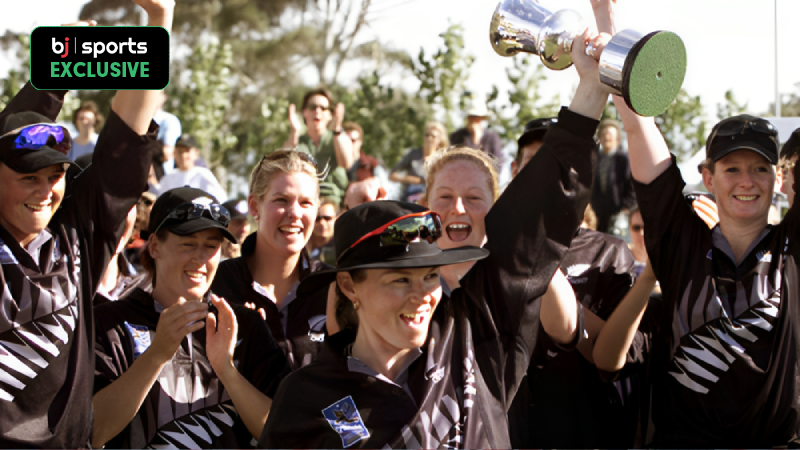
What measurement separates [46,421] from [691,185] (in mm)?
7849

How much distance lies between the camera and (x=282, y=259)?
4418mm

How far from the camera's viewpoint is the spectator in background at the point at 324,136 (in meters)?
8.93

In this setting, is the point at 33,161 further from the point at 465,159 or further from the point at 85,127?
the point at 85,127

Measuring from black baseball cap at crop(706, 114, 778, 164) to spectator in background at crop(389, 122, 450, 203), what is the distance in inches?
232

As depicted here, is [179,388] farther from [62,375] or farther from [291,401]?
[291,401]

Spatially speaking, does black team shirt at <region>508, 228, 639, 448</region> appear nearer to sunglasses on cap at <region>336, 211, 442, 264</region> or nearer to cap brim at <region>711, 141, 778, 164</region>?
cap brim at <region>711, 141, 778, 164</region>

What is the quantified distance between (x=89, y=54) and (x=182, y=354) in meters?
1.63

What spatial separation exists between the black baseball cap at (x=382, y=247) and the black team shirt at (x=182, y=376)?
0.91 metres

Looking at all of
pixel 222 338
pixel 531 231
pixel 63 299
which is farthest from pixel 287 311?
pixel 531 231

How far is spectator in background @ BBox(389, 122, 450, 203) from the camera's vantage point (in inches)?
396

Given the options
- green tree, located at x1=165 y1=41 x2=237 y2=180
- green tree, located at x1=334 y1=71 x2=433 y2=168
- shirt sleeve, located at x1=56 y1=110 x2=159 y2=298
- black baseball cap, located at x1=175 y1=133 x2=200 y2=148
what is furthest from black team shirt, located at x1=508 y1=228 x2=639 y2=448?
green tree, located at x1=165 y1=41 x2=237 y2=180

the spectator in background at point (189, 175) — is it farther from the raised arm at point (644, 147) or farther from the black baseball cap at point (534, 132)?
the raised arm at point (644, 147)

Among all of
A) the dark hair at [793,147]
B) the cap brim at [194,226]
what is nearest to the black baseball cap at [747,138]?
the dark hair at [793,147]

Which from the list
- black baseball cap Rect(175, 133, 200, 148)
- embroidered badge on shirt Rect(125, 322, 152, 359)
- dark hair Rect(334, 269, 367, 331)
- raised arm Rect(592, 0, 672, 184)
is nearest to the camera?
dark hair Rect(334, 269, 367, 331)
